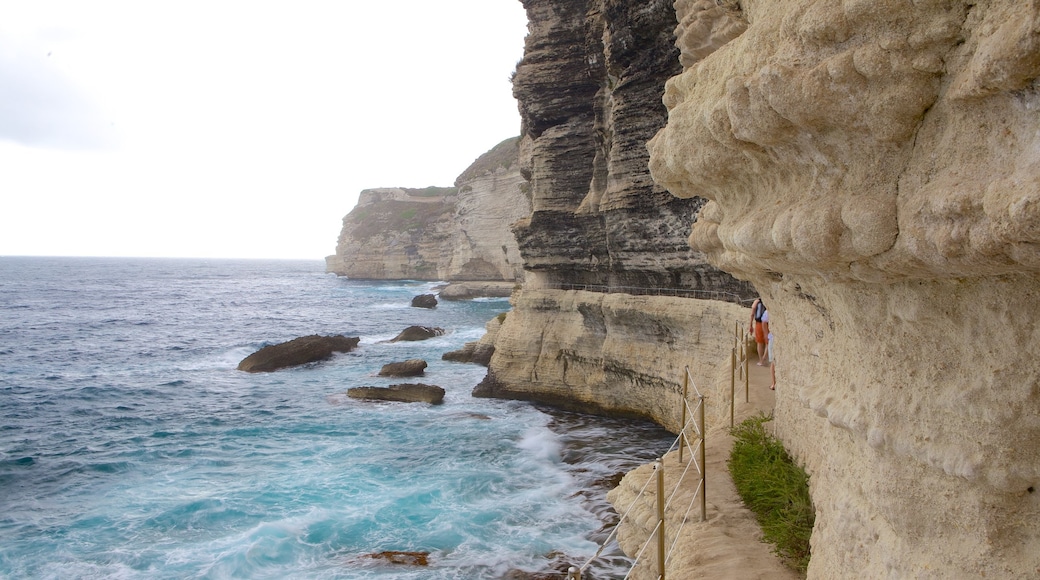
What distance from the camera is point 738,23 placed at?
22.1 feet

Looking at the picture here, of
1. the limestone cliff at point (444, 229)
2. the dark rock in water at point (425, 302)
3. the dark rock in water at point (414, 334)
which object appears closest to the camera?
the dark rock in water at point (414, 334)

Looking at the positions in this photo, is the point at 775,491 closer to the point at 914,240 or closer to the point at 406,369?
the point at 914,240

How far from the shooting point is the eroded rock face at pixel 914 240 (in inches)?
108

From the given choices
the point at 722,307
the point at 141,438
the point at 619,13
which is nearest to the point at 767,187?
the point at 722,307

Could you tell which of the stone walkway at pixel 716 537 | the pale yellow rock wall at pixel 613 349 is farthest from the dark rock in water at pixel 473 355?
the stone walkway at pixel 716 537

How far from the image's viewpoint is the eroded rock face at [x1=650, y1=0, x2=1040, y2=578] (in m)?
2.75

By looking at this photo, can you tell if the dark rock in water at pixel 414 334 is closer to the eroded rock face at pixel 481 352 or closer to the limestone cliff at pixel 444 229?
the eroded rock face at pixel 481 352

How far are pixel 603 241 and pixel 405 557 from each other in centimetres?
1152

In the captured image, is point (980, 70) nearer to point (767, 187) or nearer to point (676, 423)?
point (767, 187)

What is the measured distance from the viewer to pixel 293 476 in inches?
628

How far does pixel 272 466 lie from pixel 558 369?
8.73 metres

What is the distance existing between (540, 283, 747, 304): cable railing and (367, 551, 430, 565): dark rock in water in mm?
8675

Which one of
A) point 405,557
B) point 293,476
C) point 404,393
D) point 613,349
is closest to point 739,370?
point 405,557

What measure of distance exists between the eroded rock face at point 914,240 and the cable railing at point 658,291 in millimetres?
10948
